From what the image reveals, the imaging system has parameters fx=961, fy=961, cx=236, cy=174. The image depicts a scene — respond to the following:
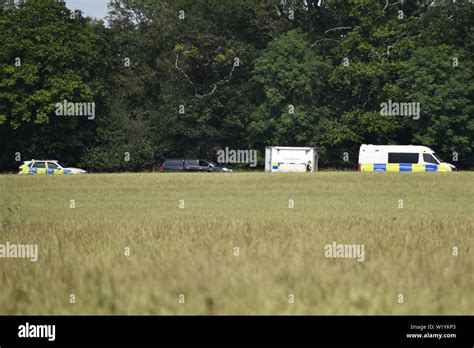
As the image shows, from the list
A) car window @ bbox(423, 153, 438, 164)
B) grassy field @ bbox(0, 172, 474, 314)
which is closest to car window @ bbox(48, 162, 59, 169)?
car window @ bbox(423, 153, 438, 164)

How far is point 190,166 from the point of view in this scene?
246ft

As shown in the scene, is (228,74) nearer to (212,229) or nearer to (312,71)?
(312,71)

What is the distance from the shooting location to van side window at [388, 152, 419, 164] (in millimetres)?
68062

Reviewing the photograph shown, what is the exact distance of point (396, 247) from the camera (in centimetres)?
1816

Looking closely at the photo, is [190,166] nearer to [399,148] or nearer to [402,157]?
[399,148]

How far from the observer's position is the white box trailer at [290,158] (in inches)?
2835

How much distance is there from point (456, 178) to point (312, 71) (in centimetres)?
2853
